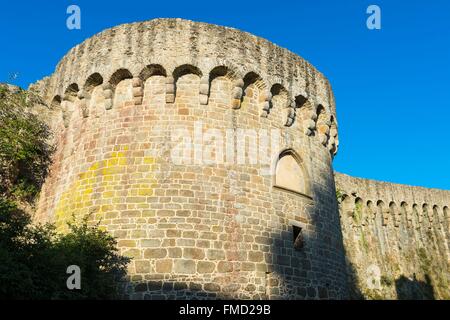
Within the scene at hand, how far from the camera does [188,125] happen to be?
9.88 metres

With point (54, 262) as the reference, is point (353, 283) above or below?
above

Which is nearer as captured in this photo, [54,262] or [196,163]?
[54,262]

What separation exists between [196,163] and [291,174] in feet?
8.37

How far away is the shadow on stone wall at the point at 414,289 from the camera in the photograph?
72.0ft

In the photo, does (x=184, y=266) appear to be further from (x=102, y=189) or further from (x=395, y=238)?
(x=395, y=238)

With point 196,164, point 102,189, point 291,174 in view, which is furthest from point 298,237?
point 102,189

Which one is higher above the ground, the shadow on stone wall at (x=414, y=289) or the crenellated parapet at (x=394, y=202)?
the crenellated parapet at (x=394, y=202)

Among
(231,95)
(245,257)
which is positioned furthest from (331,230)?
(231,95)

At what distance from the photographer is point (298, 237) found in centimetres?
1037

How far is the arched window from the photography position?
10539mm

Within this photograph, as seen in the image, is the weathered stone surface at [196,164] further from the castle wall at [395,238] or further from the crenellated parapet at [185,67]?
the castle wall at [395,238]

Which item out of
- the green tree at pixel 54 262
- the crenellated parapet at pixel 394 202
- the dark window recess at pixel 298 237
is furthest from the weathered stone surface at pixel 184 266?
the crenellated parapet at pixel 394 202

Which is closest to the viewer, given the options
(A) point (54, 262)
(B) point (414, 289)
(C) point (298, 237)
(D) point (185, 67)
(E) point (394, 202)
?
(A) point (54, 262)
